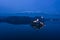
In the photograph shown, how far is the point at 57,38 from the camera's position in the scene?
1.58 m

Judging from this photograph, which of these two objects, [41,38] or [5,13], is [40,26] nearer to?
[41,38]

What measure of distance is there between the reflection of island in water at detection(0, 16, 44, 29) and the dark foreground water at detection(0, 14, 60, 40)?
0.15 ft

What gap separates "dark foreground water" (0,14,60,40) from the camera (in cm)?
155

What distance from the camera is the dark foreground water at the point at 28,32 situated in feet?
5.09

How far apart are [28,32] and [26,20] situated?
0.15 m

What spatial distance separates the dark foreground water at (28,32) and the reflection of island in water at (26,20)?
0.04m

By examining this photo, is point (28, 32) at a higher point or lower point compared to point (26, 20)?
lower

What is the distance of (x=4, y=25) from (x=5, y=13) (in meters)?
0.14

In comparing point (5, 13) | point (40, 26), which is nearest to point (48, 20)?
point (40, 26)

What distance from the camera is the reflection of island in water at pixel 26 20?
1.54 meters

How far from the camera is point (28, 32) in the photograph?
1.58 meters

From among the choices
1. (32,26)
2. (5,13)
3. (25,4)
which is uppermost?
(25,4)

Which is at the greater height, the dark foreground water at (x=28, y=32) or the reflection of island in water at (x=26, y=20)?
the reflection of island in water at (x=26, y=20)

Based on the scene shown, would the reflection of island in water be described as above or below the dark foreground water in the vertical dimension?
above
